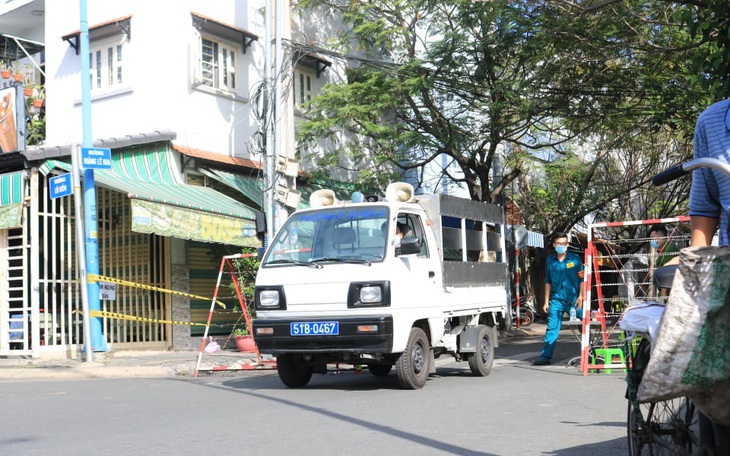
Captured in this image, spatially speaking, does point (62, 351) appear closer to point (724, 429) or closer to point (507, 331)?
point (507, 331)

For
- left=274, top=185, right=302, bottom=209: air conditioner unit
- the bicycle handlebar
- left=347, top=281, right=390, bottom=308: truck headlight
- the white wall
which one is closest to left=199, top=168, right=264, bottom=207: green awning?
the white wall

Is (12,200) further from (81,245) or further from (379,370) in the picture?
(379,370)

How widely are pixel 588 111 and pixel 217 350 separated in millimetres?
9062

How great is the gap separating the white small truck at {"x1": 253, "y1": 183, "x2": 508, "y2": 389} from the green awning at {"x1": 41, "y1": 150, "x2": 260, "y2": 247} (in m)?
4.08

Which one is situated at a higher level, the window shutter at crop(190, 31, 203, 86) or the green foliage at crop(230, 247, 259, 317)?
the window shutter at crop(190, 31, 203, 86)

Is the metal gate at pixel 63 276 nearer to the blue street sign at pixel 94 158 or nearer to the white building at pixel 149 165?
the white building at pixel 149 165

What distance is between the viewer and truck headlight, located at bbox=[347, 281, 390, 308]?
9.03m

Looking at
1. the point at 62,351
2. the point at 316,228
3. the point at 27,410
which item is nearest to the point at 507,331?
the point at 62,351

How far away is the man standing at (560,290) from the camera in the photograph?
1225 centimetres

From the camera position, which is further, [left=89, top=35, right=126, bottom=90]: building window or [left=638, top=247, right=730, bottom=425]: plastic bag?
[left=89, top=35, right=126, bottom=90]: building window

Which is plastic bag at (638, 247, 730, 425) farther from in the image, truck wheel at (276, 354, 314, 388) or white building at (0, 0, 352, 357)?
white building at (0, 0, 352, 357)

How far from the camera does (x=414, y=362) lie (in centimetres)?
947

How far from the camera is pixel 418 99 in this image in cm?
1912

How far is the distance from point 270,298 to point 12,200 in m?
7.11
